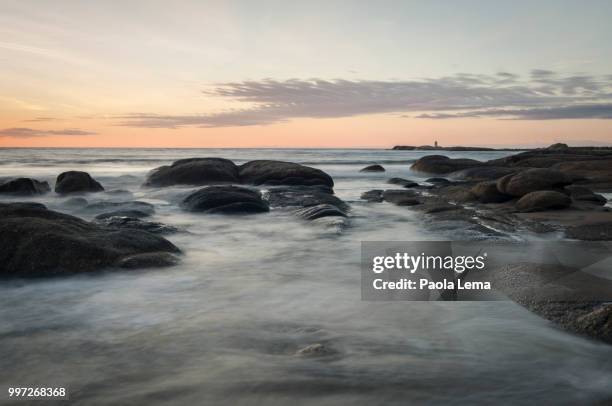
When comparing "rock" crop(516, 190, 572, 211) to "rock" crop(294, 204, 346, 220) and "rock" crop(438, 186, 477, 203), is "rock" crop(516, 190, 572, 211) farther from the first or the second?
"rock" crop(294, 204, 346, 220)

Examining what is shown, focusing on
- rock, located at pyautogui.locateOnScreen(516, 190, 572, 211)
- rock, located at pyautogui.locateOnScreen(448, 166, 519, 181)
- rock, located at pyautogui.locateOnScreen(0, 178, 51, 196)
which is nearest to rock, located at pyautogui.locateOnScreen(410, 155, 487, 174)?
rock, located at pyautogui.locateOnScreen(448, 166, 519, 181)

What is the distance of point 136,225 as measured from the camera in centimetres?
898

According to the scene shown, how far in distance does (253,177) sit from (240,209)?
28.3 ft

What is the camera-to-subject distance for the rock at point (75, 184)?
18.0m

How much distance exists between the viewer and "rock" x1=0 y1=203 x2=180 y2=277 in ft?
20.2

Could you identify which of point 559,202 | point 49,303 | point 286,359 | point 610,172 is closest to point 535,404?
point 286,359

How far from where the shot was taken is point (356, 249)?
824 centimetres

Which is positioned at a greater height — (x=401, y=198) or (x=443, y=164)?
(x=443, y=164)

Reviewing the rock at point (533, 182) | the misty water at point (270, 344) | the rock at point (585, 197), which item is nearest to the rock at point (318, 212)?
the misty water at point (270, 344)

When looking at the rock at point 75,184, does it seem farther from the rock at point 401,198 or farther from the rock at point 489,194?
the rock at point 489,194

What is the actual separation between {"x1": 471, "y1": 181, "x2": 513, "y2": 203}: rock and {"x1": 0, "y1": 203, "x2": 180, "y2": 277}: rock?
9768 millimetres

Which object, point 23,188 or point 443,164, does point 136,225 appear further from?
point 443,164

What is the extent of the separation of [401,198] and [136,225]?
8930 millimetres

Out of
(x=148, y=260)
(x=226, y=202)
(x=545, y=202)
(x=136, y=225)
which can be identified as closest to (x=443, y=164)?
(x=545, y=202)
